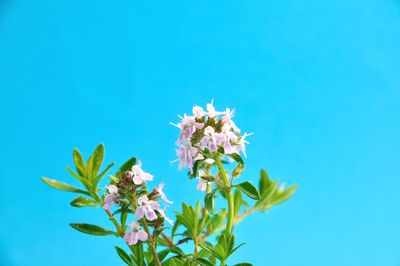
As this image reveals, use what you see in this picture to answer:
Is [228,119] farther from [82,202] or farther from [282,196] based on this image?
[282,196]

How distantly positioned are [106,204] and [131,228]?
11 cm

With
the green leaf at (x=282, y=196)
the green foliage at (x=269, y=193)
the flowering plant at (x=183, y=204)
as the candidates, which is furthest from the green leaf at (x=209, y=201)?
the green leaf at (x=282, y=196)

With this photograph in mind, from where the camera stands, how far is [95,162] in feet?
6.46

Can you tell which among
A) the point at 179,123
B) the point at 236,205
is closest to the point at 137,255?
the point at 179,123

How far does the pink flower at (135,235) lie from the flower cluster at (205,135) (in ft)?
0.82

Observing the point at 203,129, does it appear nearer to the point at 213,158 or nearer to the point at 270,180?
the point at 213,158

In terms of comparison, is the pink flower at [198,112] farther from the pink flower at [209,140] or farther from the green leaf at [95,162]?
the green leaf at [95,162]

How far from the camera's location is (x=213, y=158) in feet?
5.65

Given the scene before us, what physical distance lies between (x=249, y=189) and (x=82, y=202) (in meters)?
0.63

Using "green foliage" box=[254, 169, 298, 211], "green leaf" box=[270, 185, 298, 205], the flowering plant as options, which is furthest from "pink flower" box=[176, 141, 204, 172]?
"green leaf" box=[270, 185, 298, 205]

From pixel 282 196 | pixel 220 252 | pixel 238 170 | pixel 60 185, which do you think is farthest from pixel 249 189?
pixel 282 196

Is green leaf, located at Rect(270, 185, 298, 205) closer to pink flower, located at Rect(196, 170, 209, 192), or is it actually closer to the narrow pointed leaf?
the narrow pointed leaf

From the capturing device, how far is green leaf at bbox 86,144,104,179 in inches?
76.9

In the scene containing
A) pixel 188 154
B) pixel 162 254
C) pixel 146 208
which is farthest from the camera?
pixel 162 254
